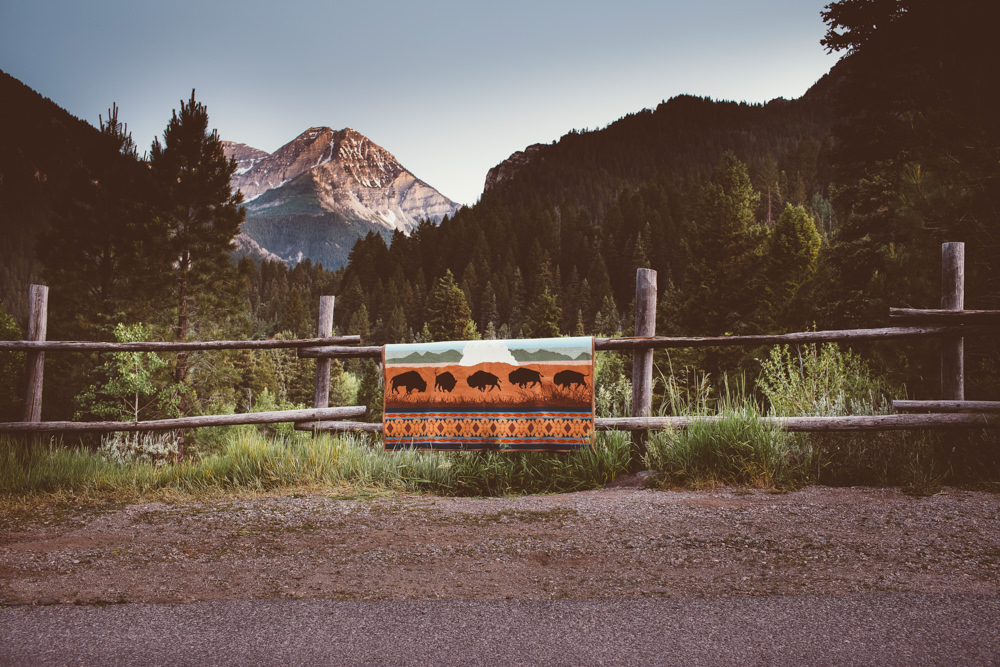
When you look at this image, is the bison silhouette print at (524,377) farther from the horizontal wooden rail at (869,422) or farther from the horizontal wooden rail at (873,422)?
the horizontal wooden rail at (873,422)

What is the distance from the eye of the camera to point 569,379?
20.3 ft

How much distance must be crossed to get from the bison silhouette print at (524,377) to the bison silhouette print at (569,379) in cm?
17

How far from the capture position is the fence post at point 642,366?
6.16 metres

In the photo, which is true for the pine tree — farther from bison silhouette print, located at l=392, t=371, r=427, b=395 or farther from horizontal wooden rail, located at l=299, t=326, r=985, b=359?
horizontal wooden rail, located at l=299, t=326, r=985, b=359

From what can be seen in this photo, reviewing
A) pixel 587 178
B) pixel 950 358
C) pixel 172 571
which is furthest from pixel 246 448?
pixel 587 178

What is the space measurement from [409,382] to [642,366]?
2.38 meters

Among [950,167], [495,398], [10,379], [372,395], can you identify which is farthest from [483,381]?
[372,395]

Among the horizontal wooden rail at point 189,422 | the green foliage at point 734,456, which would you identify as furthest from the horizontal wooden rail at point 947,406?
the horizontal wooden rail at point 189,422

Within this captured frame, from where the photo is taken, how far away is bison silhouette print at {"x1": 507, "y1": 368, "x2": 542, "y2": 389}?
6.21 m

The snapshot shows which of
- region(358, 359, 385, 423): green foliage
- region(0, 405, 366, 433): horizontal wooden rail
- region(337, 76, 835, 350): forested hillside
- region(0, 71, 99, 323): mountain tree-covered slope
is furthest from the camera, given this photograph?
region(0, 71, 99, 323): mountain tree-covered slope

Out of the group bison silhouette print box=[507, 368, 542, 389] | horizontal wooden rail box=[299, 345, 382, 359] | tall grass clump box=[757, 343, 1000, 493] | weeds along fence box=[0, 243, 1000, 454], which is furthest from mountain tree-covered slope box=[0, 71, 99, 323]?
tall grass clump box=[757, 343, 1000, 493]

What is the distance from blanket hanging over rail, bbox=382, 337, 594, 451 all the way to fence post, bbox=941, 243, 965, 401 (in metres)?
3.24

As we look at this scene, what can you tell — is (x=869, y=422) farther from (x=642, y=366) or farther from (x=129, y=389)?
(x=129, y=389)

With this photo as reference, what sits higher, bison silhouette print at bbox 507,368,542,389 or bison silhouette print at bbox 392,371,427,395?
bison silhouette print at bbox 507,368,542,389
